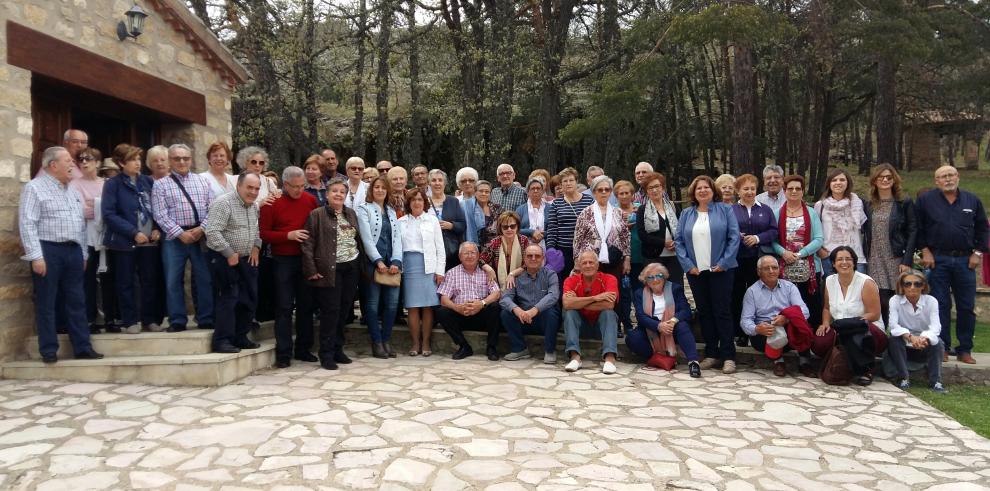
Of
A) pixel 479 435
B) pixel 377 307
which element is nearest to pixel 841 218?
pixel 479 435

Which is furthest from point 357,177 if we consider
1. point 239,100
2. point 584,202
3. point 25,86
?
point 239,100

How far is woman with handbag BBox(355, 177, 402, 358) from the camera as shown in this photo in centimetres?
626

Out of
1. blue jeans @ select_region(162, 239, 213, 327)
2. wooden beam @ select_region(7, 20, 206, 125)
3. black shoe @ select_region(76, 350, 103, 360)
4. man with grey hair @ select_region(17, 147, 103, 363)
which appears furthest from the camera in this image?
blue jeans @ select_region(162, 239, 213, 327)

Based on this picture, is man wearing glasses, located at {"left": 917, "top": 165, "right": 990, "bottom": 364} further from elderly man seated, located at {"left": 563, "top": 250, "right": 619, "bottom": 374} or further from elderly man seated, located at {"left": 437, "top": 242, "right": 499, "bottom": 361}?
elderly man seated, located at {"left": 437, "top": 242, "right": 499, "bottom": 361}

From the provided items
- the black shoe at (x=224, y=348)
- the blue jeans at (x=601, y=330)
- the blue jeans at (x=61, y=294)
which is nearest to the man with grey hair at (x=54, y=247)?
the blue jeans at (x=61, y=294)

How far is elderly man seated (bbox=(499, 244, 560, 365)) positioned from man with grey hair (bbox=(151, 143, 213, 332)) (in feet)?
8.49

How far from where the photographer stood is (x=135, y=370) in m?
5.26

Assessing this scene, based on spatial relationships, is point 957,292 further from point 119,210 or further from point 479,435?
point 119,210

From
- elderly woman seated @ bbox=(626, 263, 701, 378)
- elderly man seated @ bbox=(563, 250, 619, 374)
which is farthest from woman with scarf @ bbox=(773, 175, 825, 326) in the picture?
A: elderly man seated @ bbox=(563, 250, 619, 374)

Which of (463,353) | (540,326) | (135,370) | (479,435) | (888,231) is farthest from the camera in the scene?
(540,326)

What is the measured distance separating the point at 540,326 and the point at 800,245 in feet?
8.12

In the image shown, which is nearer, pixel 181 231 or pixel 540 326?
pixel 181 231

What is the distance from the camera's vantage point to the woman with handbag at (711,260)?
5953 mm

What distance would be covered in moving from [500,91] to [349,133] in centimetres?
537
